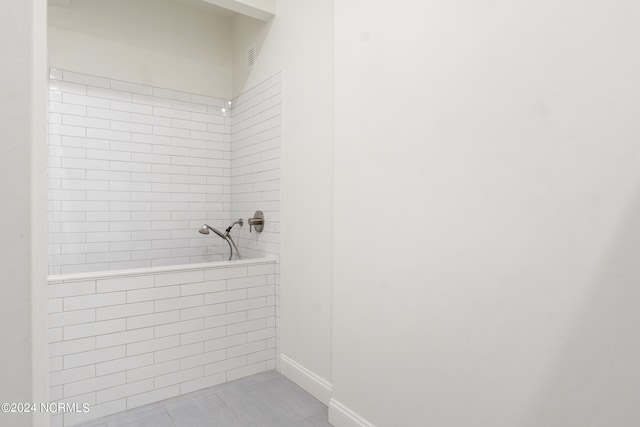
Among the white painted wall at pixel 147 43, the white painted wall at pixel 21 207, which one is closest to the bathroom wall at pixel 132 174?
the white painted wall at pixel 147 43

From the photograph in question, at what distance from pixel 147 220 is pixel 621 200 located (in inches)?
120

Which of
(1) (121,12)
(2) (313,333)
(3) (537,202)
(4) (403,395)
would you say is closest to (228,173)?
(1) (121,12)

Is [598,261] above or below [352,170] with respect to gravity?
below

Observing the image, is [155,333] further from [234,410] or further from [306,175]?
[306,175]

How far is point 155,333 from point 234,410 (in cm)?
64

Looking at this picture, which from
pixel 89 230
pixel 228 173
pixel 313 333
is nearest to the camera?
pixel 313 333

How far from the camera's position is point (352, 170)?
188cm

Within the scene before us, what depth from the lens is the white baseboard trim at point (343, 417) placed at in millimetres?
1801

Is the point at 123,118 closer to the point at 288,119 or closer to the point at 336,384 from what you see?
the point at 288,119

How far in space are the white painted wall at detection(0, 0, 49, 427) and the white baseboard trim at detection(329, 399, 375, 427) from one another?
1482mm

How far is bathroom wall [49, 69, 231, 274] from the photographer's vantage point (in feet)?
8.88

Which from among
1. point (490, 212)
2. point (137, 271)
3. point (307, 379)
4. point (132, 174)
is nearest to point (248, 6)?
point (132, 174)

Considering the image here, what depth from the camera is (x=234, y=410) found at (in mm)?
2074

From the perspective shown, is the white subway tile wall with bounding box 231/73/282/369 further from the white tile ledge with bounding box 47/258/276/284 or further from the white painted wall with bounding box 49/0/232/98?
the white painted wall with bounding box 49/0/232/98
